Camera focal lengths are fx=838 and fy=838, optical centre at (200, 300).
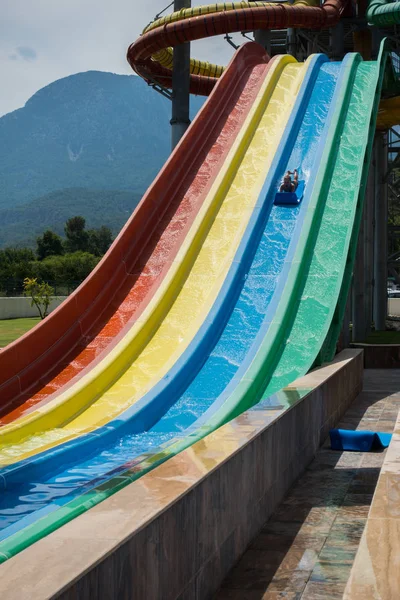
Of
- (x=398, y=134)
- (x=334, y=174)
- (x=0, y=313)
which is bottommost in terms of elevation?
(x=0, y=313)

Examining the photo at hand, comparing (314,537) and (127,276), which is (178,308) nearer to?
(127,276)

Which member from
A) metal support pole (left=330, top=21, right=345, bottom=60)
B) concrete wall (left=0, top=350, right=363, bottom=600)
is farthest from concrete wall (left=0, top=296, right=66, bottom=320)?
concrete wall (left=0, top=350, right=363, bottom=600)

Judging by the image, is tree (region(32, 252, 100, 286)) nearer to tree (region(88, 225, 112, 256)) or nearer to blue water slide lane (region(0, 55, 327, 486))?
tree (region(88, 225, 112, 256))

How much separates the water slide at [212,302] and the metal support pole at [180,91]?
3452 mm

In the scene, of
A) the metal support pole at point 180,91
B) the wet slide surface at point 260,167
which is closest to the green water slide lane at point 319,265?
the wet slide surface at point 260,167

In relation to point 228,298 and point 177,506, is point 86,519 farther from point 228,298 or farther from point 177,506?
point 228,298

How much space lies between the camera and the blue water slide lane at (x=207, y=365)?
6109 mm

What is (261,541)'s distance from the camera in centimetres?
473

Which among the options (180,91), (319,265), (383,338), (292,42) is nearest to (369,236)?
(383,338)

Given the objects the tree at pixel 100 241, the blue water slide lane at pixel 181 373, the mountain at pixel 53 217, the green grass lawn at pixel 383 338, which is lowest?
the green grass lawn at pixel 383 338

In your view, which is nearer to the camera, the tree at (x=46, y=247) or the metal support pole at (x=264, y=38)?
the metal support pole at (x=264, y=38)

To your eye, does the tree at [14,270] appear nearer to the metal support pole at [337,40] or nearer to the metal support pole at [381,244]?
the metal support pole at [381,244]

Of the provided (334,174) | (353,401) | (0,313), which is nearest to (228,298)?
(353,401)

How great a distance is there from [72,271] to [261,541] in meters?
60.8
